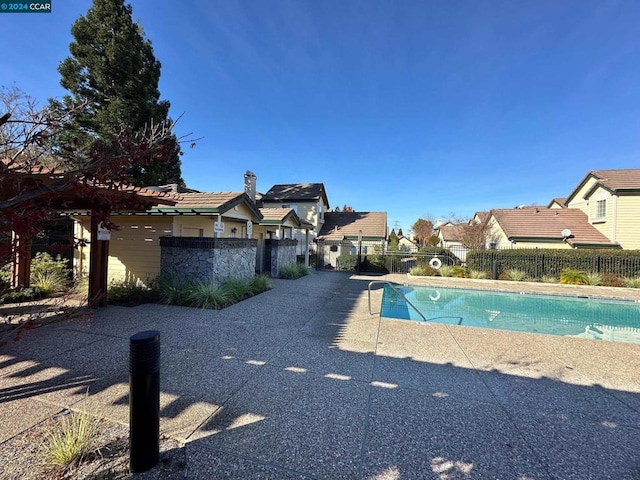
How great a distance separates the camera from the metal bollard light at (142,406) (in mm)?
2191

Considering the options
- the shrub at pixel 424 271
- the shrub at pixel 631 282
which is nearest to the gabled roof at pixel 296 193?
the shrub at pixel 424 271

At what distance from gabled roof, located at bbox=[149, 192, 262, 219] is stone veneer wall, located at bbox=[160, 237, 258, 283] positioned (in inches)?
45.7

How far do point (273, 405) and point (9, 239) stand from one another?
9.38 feet

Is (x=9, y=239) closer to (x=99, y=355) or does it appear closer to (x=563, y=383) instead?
(x=99, y=355)

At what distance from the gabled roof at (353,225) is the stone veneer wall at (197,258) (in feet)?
58.8

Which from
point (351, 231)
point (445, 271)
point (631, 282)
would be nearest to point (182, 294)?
point (445, 271)

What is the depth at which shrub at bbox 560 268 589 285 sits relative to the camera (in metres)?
14.6

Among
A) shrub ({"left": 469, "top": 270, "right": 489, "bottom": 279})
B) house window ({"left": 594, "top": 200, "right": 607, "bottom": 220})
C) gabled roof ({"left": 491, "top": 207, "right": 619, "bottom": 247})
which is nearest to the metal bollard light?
shrub ({"left": 469, "top": 270, "right": 489, "bottom": 279})

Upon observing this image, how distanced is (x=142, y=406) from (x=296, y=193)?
2752 cm

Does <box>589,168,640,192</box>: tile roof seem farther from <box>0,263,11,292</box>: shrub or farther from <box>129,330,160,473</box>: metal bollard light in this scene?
<box>0,263,11,292</box>: shrub

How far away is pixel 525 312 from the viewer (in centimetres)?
1001

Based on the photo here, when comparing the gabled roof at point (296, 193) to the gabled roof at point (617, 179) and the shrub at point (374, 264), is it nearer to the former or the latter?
the shrub at point (374, 264)

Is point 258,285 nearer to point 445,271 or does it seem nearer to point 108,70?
point 445,271

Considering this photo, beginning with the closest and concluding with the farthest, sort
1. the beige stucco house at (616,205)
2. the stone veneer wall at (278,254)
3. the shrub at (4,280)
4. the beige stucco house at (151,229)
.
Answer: the shrub at (4,280), the beige stucco house at (151,229), the stone veneer wall at (278,254), the beige stucco house at (616,205)
